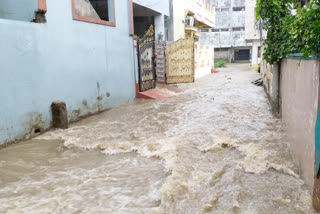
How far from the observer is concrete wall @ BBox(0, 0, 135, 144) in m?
5.32

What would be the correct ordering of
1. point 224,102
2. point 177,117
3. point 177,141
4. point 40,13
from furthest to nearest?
point 224,102 → point 177,117 → point 40,13 → point 177,141

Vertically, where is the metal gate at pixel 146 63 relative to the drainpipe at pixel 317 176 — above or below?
above

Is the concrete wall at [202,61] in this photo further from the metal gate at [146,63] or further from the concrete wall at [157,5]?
the metal gate at [146,63]

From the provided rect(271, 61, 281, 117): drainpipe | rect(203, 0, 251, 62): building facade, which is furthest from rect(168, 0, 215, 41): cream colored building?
rect(203, 0, 251, 62): building facade

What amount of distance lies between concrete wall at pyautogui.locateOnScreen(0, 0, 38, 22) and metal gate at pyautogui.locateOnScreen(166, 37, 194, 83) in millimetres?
7145

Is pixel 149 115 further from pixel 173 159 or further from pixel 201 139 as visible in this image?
pixel 173 159

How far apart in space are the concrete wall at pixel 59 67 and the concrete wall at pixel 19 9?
0.31m

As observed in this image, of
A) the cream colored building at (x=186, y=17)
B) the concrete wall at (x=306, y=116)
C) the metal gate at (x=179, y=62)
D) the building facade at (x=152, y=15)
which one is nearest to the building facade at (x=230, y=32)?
the cream colored building at (x=186, y=17)

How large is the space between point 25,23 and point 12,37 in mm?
499

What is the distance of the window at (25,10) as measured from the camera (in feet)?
19.5

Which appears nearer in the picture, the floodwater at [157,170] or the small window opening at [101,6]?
the floodwater at [157,170]

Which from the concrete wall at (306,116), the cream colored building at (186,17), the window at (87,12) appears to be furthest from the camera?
the cream colored building at (186,17)

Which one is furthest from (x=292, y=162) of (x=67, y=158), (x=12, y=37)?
(x=12, y=37)

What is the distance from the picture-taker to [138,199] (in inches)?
127
